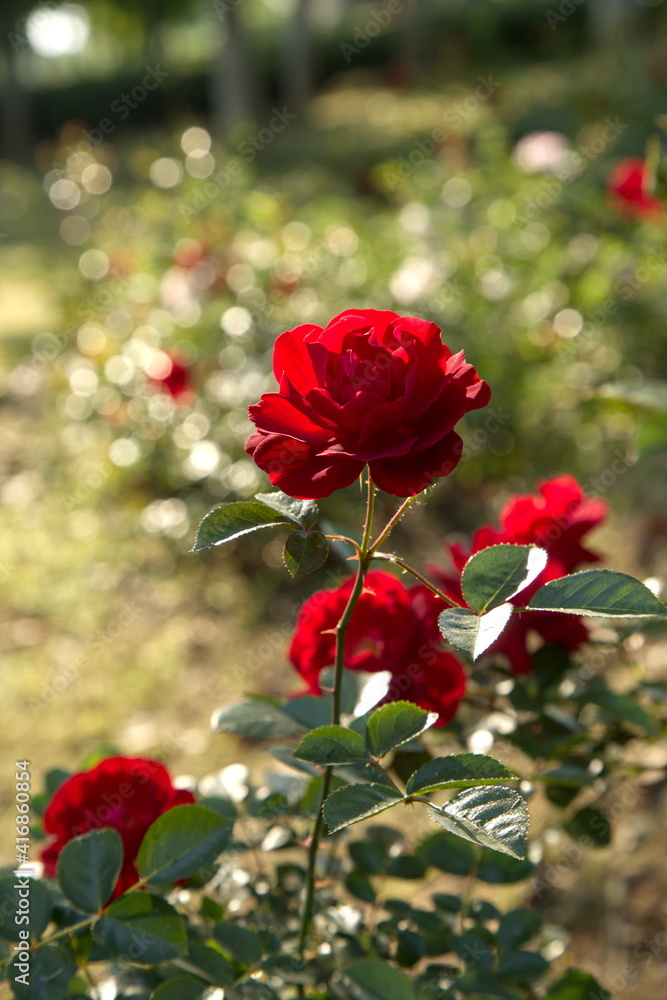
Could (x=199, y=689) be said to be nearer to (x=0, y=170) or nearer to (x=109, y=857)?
(x=109, y=857)

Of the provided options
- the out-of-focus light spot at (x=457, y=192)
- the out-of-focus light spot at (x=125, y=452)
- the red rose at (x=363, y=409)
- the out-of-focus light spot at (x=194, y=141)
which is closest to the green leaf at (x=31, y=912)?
the red rose at (x=363, y=409)

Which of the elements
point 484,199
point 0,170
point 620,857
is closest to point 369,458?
point 620,857

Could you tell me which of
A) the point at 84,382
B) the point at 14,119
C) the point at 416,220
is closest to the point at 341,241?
the point at 416,220

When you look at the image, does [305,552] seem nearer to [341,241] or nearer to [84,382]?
[84,382]

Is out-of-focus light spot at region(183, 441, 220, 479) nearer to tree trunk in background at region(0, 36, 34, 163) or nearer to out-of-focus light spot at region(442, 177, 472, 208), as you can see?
out-of-focus light spot at region(442, 177, 472, 208)

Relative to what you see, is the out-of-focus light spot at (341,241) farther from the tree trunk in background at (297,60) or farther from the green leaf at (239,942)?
the tree trunk in background at (297,60)

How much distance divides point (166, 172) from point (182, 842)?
5.25 meters

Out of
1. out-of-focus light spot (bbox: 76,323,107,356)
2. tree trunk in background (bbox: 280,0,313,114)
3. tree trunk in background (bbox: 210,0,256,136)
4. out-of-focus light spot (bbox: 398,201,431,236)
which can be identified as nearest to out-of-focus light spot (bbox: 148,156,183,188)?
out-of-focus light spot (bbox: 76,323,107,356)

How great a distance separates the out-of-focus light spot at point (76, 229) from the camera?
269 inches

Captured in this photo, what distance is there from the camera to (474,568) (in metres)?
0.74

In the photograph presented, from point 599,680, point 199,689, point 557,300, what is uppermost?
point 599,680

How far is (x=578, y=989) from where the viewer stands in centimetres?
94

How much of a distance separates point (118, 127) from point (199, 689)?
16.5 meters

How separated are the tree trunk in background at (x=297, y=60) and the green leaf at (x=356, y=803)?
13.4 meters
